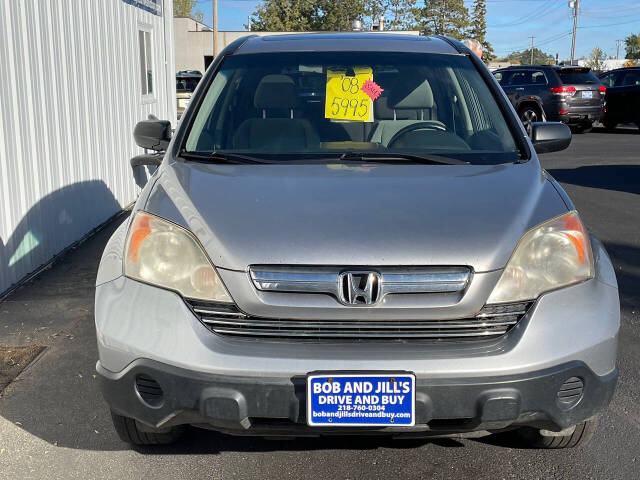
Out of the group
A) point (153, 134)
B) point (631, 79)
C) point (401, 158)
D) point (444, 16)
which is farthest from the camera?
point (444, 16)

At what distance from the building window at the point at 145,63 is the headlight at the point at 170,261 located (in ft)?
23.8

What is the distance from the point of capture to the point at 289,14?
56.5 meters

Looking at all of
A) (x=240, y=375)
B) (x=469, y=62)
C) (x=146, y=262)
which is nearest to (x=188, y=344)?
(x=240, y=375)

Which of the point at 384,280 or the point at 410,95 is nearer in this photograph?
the point at 384,280

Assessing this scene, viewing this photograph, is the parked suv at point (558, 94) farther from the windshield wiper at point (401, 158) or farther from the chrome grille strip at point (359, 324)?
the chrome grille strip at point (359, 324)

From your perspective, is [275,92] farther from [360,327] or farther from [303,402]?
[303,402]

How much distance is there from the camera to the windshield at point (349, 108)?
335cm

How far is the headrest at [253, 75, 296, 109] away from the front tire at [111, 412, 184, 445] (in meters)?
1.66

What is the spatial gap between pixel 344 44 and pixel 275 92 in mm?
494

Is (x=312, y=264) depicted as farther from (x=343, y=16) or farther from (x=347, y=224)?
(x=343, y=16)

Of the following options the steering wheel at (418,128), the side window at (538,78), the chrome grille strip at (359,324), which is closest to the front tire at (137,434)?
the chrome grille strip at (359,324)

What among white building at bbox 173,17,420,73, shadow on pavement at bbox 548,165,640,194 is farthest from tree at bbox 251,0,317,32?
shadow on pavement at bbox 548,165,640,194

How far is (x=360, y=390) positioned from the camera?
7.37ft

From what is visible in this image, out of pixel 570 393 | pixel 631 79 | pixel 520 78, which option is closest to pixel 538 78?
pixel 520 78
